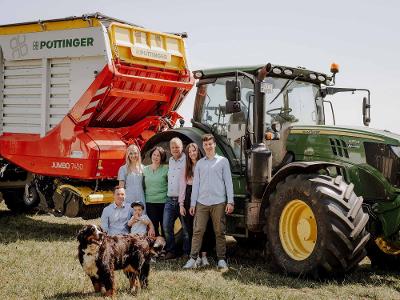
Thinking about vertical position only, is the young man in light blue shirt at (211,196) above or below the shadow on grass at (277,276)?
above

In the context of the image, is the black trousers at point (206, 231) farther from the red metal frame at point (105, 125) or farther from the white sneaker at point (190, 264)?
the red metal frame at point (105, 125)

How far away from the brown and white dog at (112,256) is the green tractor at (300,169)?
163 cm

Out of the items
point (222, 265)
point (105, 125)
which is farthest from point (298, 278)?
point (105, 125)

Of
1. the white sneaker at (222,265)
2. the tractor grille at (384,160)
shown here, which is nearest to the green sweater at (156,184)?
the white sneaker at (222,265)

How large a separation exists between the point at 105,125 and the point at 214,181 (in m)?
3.40

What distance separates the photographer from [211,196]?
23.4 ft

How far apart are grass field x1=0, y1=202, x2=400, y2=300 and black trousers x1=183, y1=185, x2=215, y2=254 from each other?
0.34 metres

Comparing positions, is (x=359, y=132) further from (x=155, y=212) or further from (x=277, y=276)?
(x=155, y=212)

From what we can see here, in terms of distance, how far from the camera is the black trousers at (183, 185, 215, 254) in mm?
7609

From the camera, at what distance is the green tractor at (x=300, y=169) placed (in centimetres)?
622

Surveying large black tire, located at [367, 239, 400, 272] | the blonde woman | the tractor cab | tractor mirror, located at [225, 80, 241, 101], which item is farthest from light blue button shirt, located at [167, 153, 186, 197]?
large black tire, located at [367, 239, 400, 272]

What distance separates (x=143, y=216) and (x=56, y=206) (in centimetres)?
316

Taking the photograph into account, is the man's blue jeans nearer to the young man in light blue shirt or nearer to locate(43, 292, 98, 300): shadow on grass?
the young man in light blue shirt

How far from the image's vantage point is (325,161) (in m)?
7.17
